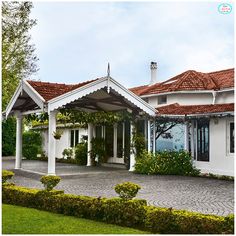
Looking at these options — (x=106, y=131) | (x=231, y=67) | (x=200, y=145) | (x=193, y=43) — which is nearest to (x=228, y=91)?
(x=200, y=145)

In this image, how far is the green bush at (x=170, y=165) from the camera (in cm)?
1928

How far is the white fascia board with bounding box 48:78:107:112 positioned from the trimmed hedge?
21.8ft

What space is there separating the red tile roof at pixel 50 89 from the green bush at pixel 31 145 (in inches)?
607

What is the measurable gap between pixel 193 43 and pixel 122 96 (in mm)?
7171

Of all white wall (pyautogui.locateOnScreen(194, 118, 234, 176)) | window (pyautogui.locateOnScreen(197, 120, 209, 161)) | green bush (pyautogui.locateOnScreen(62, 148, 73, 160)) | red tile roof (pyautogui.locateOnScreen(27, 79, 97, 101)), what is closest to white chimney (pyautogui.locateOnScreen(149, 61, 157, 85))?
green bush (pyautogui.locateOnScreen(62, 148, 73, 160))

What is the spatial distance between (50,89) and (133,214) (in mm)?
10754

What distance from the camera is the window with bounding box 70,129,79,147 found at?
102 feet

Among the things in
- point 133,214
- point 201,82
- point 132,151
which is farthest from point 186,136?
point 133,214

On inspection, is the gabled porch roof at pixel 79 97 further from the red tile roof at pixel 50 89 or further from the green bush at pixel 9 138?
the green bush at pixel 9 138

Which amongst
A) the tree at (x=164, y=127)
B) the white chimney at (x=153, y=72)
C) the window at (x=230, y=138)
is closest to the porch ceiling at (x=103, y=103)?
the tree at (x=164, y=127)

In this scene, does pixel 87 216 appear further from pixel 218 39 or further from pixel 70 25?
pixel 218 39

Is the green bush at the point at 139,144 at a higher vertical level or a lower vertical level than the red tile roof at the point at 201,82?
lower

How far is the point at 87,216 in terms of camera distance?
9.21 metres

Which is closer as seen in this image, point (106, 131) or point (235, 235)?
point (235, 235)
